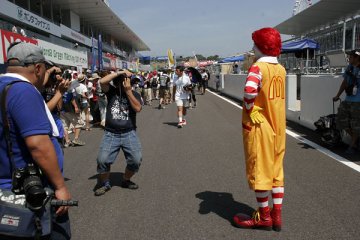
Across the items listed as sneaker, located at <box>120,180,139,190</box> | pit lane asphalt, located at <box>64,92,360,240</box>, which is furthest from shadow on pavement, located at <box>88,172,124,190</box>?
sneaker, located at <box>120,180,139,190</box>

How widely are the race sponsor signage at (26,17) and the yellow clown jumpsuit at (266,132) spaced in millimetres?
17900

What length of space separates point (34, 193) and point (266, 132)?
89.4 inches

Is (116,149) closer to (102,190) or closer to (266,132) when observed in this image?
(102,190)

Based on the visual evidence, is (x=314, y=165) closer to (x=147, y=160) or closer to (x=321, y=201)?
(x=321, y=201)

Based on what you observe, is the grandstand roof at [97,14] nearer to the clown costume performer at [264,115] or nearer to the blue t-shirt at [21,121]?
the clown costume performer at [264,115]

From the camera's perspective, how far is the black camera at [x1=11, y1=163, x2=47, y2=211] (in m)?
2.03

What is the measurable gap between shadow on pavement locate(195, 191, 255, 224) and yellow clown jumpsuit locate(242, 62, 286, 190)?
725 mm

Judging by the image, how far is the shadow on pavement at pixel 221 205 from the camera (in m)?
4.36

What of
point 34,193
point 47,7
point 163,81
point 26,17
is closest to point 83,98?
point 163,81

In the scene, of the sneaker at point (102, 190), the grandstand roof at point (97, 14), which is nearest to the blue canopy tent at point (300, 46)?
the sneaker at point (102, 190)

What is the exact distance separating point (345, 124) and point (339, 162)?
866 millimetres

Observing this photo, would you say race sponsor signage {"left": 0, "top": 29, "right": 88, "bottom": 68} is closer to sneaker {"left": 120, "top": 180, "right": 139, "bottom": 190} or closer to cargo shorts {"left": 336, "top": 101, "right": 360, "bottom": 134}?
sneaker {"left": 120, "top": 180, "right": 139, "bottom": 190}

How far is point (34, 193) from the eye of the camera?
79.4 inches

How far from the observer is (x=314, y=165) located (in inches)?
247
